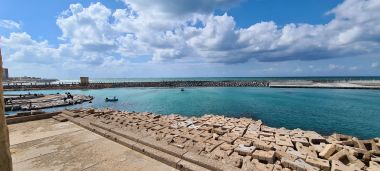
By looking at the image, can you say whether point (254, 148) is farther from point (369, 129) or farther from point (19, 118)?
point (369, 129)

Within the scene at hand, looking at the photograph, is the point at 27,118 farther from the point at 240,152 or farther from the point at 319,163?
the point at 319,163

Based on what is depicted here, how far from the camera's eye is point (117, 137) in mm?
5336

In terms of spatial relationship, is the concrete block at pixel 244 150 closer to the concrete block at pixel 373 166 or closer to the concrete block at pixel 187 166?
the concrete block at pixel 187 166

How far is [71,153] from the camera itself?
4.47 metres

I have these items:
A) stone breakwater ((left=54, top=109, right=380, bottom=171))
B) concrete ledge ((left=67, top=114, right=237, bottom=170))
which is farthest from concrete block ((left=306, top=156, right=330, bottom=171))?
concrete ledge ((left=67, top=114, right=237, bottom=170))

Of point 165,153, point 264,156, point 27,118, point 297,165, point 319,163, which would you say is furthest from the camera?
point 27,118

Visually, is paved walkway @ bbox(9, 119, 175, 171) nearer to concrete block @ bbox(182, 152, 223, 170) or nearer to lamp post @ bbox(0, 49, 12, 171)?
concrete block @ bbox(182, 152, 223, 170)

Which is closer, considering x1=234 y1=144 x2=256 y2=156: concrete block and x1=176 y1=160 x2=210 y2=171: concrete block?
x1=176 y1=160 x2=210 y2=171: concrete block

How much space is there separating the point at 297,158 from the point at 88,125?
6783 mm

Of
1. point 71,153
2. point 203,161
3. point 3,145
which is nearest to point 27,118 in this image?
point 71,153

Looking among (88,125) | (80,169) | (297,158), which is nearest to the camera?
(80,169)

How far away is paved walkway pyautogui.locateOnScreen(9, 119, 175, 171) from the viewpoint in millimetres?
3924

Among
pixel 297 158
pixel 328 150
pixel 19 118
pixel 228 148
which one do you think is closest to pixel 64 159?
pixel 228 148

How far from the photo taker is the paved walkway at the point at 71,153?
154 inches
